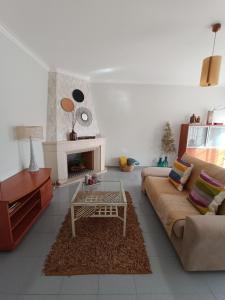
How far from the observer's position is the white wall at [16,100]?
2.08 metres

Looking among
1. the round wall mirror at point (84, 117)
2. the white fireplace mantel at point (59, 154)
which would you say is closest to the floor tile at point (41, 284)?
the white fireplace mantel at point (59, 154)

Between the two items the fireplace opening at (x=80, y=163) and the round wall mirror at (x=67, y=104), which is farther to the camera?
the fireplace opening at (x=80, y=163)

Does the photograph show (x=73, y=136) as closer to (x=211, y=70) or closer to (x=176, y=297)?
(x=211, y=70)

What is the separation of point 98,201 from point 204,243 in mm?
1129

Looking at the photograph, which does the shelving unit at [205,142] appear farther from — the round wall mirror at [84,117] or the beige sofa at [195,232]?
the round wall mirror at [84,117]

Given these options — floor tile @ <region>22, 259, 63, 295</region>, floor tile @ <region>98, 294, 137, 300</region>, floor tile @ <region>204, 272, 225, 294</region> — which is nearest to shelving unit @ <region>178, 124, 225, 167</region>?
floor tile @ <region>204, 272, 225, 294</region>

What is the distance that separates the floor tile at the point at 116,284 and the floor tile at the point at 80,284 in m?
0.06

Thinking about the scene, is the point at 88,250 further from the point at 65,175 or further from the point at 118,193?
the point at 65,175

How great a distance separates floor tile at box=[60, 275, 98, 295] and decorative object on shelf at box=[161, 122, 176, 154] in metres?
3.76

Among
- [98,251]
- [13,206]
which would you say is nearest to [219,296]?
[98,251]

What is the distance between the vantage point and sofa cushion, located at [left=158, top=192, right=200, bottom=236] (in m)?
1.69

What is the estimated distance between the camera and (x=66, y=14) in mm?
1679

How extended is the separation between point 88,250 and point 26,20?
2599 mm

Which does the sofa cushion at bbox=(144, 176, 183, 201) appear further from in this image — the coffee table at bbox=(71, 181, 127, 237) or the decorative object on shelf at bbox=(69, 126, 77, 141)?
the decorative object on shelf at bbox=(69, 126, 77, 141)
